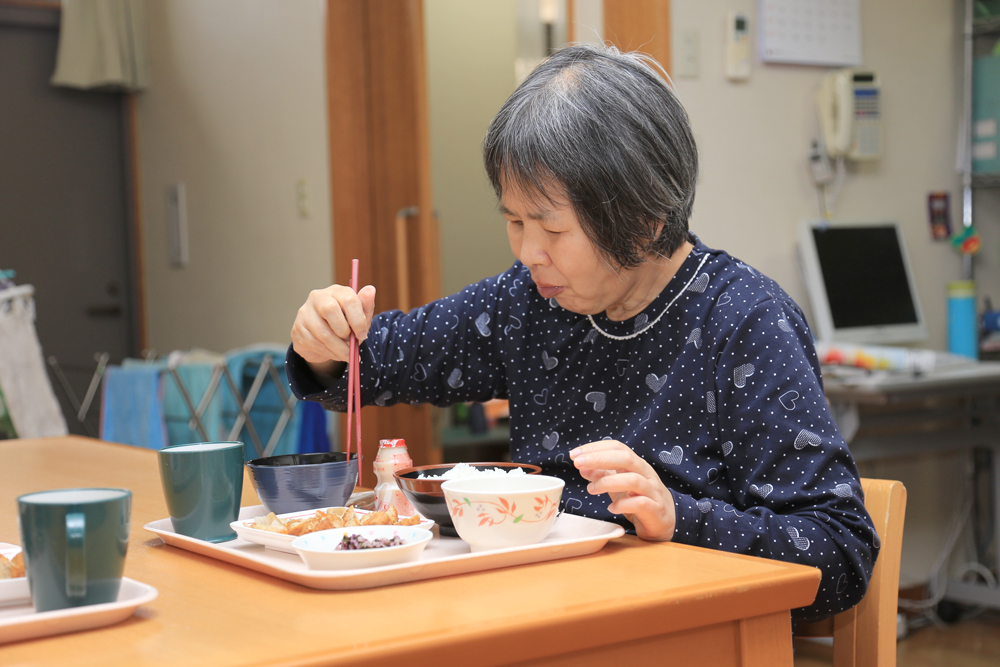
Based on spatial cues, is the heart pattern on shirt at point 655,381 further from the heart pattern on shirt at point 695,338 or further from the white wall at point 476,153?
the white wall at point 476,153

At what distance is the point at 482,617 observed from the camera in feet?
2.17

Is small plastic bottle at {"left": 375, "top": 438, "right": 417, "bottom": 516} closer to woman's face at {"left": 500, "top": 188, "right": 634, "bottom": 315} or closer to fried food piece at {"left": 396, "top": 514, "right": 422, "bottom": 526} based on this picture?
fried food piece at {"left": 396, "top": 514, "right": 422, "bottom": 526}

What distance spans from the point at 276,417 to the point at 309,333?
2.04m

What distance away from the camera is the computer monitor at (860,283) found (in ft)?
9.30

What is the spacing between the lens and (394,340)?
1.41 m

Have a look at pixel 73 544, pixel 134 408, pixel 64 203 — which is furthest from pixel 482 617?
pixel 64 203

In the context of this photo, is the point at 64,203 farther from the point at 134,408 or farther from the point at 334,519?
the point at 334,519

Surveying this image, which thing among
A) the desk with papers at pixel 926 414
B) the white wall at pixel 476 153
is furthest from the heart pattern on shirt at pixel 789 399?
the white wall at pixel 476 153

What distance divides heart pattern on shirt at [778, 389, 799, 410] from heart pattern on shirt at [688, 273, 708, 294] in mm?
201

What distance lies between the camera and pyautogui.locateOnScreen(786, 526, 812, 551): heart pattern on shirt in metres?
0.92

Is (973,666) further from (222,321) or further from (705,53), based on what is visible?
(222,321)

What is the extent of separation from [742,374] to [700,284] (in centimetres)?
16

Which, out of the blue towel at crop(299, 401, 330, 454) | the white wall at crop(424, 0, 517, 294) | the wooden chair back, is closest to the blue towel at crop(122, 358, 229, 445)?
the blue towel at crop(299, 401, 330, 454)

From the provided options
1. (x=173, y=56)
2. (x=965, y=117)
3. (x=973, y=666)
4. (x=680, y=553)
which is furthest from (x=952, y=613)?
(x=173, y=56)
